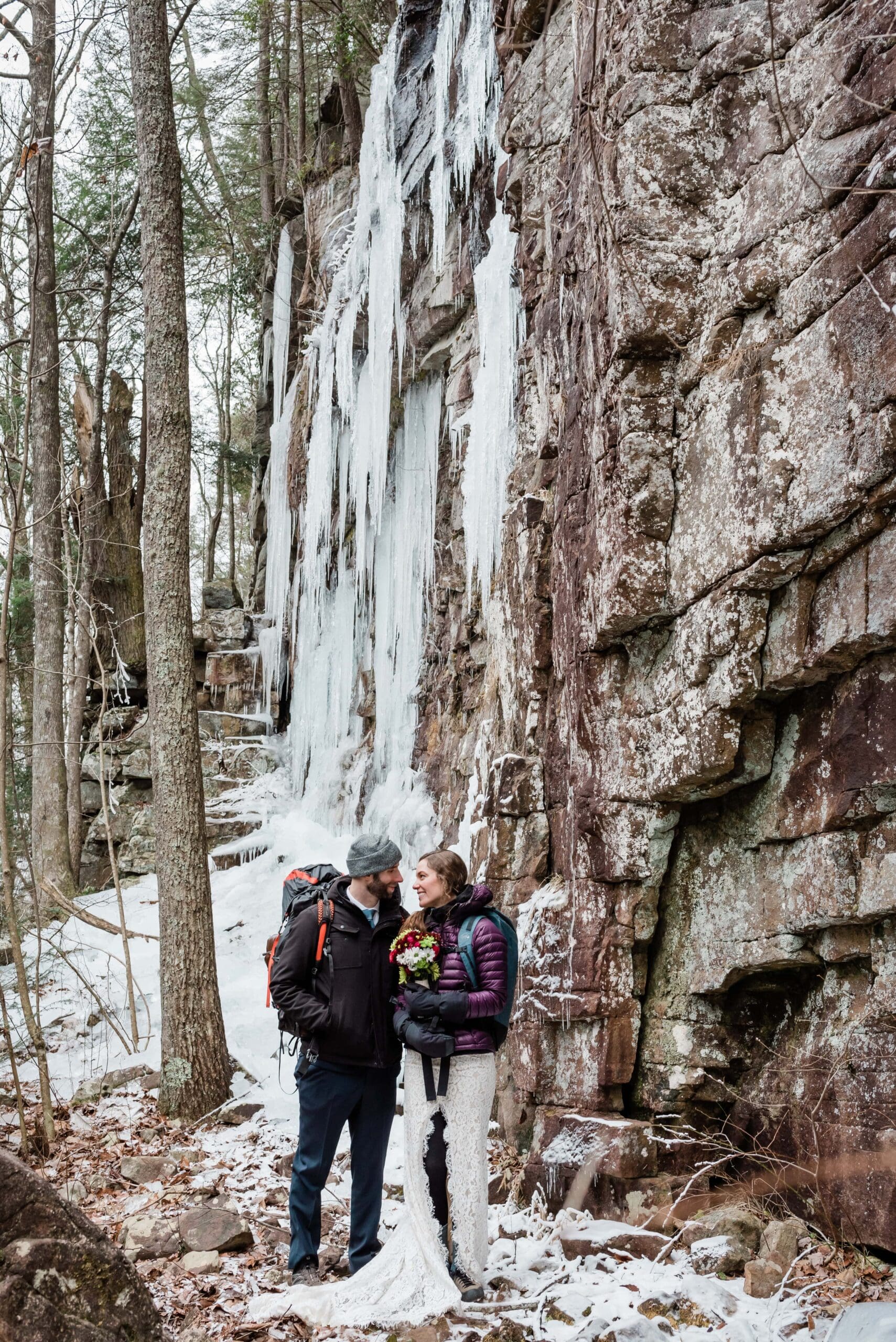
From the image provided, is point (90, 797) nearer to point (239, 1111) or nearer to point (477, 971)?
point (239, 1111)

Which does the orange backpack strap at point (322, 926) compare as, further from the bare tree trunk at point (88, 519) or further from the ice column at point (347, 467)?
the bare tree trunk at point (88, 519)

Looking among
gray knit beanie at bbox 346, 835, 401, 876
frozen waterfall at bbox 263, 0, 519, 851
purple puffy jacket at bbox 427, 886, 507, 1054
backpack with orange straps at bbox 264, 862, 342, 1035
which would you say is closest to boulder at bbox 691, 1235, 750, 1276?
purple puffy jacket at bbox 427, 886, 507, 1054

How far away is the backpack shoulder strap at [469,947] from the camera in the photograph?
3.71 m

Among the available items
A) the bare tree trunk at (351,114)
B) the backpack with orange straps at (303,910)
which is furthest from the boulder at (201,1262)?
the bare tree trunk at (351,114)

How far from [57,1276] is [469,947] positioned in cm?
180

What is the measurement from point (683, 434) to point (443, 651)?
5.18m

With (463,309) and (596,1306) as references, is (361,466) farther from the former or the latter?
(596,1306)

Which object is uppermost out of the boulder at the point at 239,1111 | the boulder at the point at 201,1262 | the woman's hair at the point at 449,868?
the woman's hair at the point at 449,868

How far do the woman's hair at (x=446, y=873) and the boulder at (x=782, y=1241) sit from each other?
5.51 ft

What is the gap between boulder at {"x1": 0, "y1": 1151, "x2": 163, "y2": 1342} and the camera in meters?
2.15

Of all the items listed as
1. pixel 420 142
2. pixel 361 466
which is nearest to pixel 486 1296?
pixel 361 466

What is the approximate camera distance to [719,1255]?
151 inches

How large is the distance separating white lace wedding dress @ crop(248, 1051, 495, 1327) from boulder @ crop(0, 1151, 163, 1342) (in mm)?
1292

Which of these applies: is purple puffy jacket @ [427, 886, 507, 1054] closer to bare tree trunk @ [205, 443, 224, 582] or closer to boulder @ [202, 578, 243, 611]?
boulder @ [202, 578, 243, 611]
